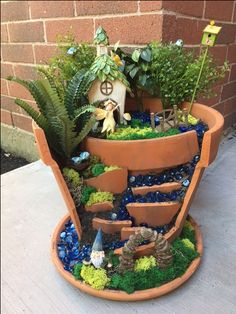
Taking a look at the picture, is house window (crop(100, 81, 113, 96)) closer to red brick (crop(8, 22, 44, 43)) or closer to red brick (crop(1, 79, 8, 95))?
red brick (crop(8, 22, 44, 43))

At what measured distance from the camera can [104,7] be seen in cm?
123

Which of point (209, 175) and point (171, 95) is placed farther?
point (209, 175)

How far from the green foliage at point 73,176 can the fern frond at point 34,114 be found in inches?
4.7

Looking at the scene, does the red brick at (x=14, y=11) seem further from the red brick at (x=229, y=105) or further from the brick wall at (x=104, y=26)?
the red brick at (x=229, y=105)

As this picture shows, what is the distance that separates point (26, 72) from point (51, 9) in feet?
1.36

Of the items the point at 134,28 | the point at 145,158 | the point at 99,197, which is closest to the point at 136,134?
the point at 145,158

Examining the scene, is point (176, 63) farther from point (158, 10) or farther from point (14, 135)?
point (14, 135)

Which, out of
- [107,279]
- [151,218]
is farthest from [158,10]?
[107,279]

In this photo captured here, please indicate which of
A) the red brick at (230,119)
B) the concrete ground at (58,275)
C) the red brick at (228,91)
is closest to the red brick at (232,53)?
the red brick at (228,91)

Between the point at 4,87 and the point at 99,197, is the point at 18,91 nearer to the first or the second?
the point at 4,87

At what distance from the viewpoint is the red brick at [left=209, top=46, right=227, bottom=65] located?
1408 mm

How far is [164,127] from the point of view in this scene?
859 millimetres

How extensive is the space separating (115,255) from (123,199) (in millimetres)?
136

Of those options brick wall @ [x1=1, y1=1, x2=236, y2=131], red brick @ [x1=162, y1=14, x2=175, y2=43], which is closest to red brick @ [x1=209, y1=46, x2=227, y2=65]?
brick wall @ [x1=1, y1=1, x2=236, y2=131]
